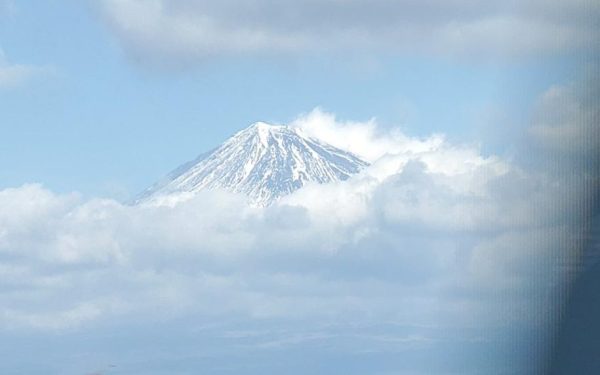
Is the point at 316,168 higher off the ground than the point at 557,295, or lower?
higher

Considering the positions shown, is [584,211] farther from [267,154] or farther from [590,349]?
[267,154]

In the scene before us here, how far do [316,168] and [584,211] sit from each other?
11448 centimetres

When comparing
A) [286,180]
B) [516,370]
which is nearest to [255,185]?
[286,180]

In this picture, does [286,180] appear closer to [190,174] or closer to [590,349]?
[190,174]

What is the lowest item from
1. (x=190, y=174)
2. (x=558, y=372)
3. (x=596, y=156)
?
(x=558, y=372)

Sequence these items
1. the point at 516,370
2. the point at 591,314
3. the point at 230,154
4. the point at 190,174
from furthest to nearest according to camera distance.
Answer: the point at 230,154
the point at 190,174
the point at 516,370
the point at 591,314

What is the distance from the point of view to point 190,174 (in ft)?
395

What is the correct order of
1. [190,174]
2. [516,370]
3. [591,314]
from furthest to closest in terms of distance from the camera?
[190,174] → [516,370] → [591,314]

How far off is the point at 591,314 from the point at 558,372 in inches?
39.3

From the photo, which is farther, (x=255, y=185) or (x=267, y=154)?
(x=267, y=154)

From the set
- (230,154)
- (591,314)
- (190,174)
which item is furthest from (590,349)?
(230,154)

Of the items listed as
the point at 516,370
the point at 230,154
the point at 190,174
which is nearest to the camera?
the point at 516,370

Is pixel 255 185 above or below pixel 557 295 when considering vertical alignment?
Result: above

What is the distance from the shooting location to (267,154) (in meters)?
136
